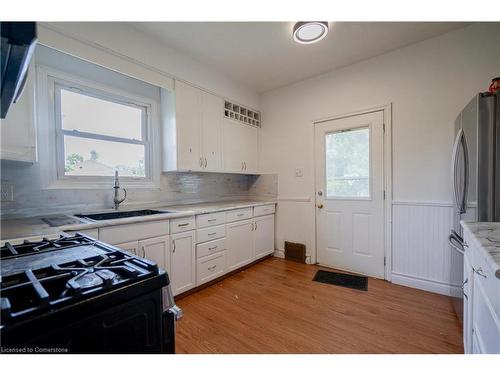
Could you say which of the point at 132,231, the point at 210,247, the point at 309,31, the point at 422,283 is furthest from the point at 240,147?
the point at 422,283

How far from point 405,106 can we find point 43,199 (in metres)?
3.60

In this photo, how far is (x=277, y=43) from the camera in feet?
7.75

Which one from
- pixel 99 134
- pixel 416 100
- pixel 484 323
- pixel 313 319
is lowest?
pixel 313 319

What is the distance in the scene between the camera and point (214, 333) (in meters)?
1.72

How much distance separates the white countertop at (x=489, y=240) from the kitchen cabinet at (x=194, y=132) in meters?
2.42

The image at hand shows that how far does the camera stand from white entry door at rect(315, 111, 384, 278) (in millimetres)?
2647

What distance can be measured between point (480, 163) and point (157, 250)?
2.43 meters

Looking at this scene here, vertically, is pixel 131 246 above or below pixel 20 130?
below

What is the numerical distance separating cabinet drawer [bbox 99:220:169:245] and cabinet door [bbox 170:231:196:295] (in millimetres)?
154

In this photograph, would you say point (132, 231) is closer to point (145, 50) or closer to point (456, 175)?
point (145, 50)

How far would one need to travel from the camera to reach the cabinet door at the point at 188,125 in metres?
2.55

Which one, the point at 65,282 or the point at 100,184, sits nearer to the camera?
the point at 65,282

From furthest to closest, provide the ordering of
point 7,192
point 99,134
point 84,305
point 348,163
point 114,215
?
point 348,163, point 99,134, point 114,215, point 7,192, point 84,305

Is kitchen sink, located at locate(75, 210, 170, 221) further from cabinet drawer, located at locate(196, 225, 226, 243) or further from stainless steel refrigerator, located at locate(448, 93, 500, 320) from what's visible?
stainless steel refrigerator, located at locate(448, 93, 500, 320)
